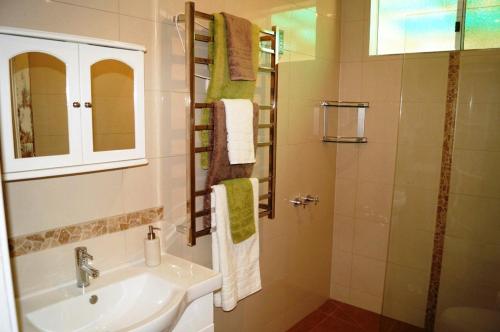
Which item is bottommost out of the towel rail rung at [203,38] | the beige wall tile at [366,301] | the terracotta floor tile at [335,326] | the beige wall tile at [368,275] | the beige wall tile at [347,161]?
the terracotta floor tile at [335,326]

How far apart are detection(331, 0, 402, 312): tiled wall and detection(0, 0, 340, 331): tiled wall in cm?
10

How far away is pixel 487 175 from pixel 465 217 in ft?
0.91

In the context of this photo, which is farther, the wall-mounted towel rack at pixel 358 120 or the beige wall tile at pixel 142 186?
the wall-mounted towel rack at pixel 358 120

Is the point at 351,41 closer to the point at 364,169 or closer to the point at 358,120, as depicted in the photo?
the point at 358,120

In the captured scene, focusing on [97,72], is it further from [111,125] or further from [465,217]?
[465,217]

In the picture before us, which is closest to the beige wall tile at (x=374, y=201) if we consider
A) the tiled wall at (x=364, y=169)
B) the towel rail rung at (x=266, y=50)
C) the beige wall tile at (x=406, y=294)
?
the tiled wall at (x=364, y=169)

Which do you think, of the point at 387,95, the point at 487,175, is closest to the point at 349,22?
the point at 387,95

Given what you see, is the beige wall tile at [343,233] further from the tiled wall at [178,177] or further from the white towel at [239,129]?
the white towel at [239,129]

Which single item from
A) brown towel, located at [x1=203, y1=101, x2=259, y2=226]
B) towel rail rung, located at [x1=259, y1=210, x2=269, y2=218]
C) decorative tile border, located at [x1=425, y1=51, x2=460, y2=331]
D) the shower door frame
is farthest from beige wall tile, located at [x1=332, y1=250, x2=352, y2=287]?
the shower door frame

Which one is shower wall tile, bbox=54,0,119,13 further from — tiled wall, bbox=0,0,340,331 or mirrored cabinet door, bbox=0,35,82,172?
mirrored cabinet door, bbox=0,35,82,172

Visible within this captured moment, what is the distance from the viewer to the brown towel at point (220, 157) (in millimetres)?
1729

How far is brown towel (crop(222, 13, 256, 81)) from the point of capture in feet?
5.72

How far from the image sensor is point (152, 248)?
5.24ft

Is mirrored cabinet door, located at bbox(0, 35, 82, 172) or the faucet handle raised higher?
mirrored cabinet door, located at bbox(0, 35, 82, 172)
